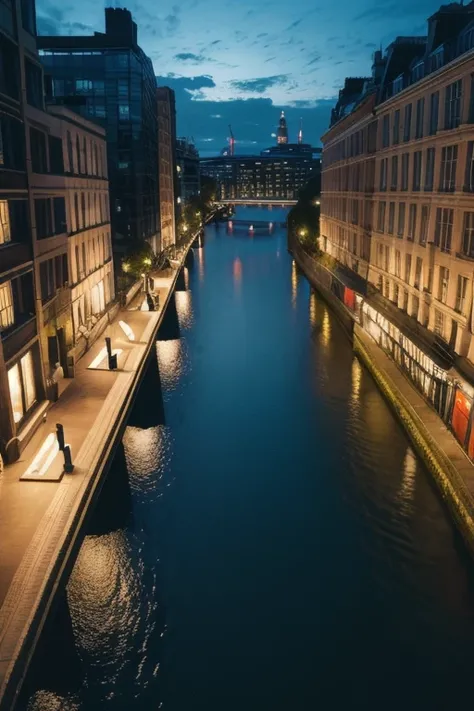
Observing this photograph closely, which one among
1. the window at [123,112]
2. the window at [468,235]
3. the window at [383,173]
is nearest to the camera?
the window at [468,235]

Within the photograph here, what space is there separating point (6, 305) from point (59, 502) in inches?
373

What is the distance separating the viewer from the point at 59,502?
1959cm

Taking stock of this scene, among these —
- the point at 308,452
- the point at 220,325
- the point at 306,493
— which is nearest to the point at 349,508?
the point at 306,493

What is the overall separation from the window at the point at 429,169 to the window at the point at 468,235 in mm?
6848

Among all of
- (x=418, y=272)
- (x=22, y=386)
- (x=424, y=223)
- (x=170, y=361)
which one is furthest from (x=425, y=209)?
(x=22, y=386)

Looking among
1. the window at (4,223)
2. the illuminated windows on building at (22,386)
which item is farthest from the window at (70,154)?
the illuminated windows on building at (22,386)

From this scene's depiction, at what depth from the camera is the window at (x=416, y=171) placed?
38.4 meters

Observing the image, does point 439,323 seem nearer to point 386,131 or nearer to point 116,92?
point 386,131

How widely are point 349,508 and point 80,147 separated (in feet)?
105

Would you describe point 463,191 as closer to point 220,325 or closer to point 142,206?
point 220,325

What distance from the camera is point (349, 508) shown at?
2456 centimetres

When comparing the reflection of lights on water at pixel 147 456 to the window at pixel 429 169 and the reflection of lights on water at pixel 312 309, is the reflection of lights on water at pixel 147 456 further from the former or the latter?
the reflection of lights on water at pixel 312 309

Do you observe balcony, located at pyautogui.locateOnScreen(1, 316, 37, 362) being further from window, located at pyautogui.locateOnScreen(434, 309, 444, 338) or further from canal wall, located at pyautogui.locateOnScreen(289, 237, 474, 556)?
window, located at pyautogui.locateOnScreen(434, 309, 444, 338)

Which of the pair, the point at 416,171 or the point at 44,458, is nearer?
the point at 44,458
